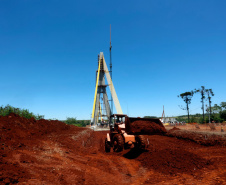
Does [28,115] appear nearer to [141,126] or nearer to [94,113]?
[94,113]

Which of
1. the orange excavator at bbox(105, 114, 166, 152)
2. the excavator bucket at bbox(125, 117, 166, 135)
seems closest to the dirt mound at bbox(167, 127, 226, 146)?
the orange excavator at bbox(105, 114, 166, 152)

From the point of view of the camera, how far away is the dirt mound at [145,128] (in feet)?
33.0

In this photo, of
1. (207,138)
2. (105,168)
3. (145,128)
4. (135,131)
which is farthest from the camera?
(207,138)

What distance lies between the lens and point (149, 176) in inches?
287

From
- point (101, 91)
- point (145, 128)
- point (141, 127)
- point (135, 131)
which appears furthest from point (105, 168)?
point (101, 91)

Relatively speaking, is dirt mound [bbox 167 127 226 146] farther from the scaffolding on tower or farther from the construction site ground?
the scaffolding on tower

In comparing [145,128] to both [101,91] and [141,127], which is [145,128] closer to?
[141,127]

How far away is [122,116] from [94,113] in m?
→ 20.9

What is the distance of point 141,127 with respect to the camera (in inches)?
396

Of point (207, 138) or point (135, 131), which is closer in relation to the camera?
point (135, 131)

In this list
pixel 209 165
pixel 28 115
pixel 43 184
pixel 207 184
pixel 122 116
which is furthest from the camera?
pixel 28 115

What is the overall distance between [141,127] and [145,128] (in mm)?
245

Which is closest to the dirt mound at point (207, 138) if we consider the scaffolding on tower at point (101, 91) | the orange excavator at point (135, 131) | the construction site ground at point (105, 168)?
the construction site ground at point (105, 168)

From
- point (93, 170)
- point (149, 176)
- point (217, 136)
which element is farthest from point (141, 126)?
point (217, 136)
